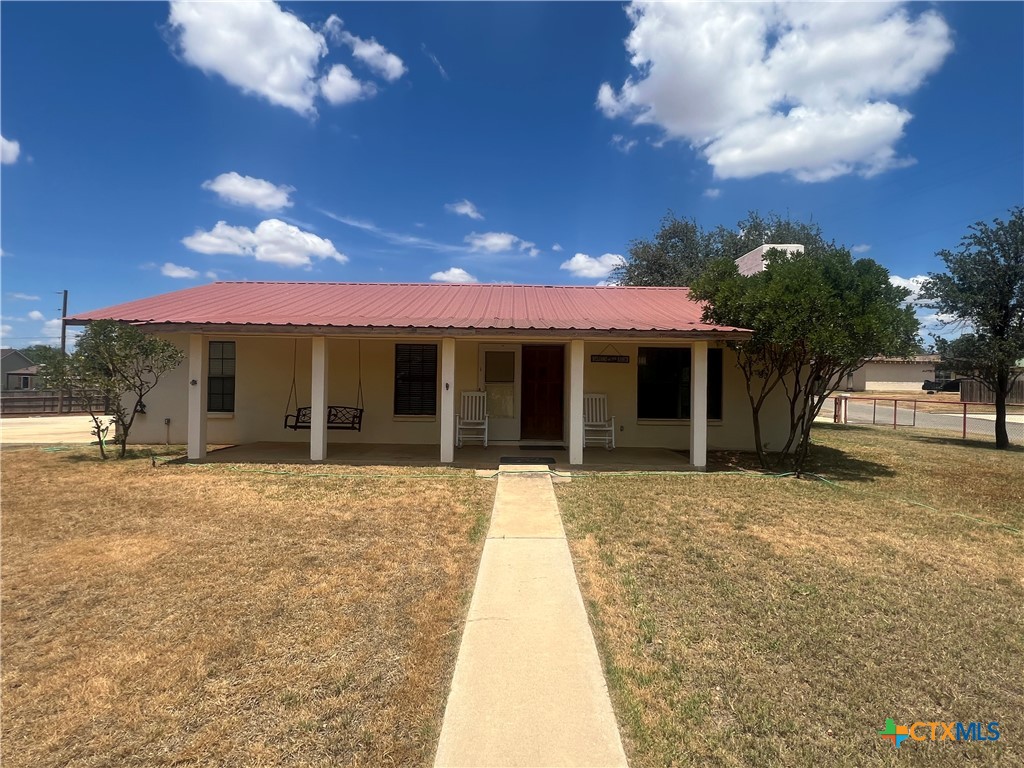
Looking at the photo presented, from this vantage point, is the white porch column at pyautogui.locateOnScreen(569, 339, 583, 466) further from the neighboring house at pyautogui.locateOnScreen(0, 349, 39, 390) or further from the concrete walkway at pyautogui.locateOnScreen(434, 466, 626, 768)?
the neighboring house at pyautogui.locateOnScreen(0, 349, 39, 390)

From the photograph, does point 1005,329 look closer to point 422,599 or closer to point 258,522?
point 422,599

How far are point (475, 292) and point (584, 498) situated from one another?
7770mm

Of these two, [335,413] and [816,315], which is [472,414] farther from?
[816,315]

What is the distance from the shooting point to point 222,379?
37.6 feet

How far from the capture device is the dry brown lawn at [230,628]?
240cm

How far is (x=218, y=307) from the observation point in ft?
Result: 34.6

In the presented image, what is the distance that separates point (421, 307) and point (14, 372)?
4842 cm

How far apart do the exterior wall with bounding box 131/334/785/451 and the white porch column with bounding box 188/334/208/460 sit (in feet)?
6.51

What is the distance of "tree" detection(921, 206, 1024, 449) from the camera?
12875 millimetres

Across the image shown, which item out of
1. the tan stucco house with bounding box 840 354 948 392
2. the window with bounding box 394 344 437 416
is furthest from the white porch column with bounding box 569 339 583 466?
the tan stucco house with bounding box 840 354 948 392

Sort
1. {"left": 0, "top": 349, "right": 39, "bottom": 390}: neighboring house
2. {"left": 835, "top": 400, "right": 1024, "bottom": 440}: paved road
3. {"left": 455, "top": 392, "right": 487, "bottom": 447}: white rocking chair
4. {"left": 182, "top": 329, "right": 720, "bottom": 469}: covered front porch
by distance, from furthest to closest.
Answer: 1. {"left": 0, "top": 349, "right": 39, "bottom": 390}: neighboring house
2. {"left": 835, "top": 400, "right": 1024, "bottom": 440}: paved road
3. {"left": 182, "top": 329, "right": 720, "bottom": 469}: covered front porch
4. {"left": 455, "top": 392, "right": 487, "bottom": 447}: white rocking chair

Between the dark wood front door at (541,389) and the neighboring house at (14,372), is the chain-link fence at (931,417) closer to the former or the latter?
the dark wood front door at (541,389)

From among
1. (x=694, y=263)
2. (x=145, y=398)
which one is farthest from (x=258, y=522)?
(x=694, y=263)

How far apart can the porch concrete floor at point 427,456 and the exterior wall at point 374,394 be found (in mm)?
384
